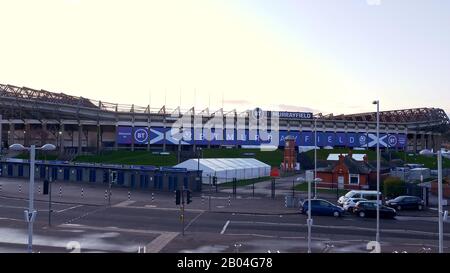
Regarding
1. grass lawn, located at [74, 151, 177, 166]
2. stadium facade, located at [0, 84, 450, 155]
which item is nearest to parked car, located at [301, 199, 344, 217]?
grass lawn, located at [74, 151, 177, 166]

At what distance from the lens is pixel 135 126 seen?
7781 cm

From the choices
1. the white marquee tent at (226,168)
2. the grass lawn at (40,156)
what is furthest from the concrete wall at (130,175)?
the grass lawn at (40,156)

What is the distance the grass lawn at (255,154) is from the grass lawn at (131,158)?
621cm

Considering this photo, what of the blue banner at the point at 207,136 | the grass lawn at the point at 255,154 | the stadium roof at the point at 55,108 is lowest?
the grass lawn at the point at 255,154

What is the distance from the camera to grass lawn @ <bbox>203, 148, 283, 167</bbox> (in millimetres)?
69125

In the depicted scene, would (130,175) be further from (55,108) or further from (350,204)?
(55,108)

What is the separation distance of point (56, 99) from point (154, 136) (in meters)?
19.7

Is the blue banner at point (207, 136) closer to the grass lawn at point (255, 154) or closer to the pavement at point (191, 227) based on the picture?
the grass lawn at point (255, 154)

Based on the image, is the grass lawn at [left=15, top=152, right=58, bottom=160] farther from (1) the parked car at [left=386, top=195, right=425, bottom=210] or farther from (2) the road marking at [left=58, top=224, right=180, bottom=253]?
(1) the parked car at [left=386, top=195, right=425, bottom=210]

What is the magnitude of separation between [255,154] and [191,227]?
49.0m

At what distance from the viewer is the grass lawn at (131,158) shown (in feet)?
204

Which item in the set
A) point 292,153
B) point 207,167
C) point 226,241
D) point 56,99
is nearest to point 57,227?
point 226,241
